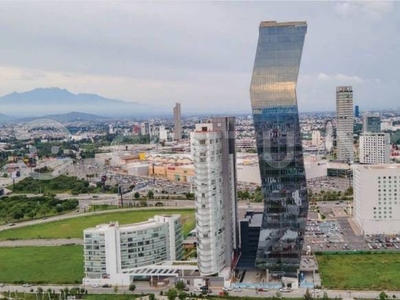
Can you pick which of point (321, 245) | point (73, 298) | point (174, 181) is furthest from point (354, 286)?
point (174, 181)

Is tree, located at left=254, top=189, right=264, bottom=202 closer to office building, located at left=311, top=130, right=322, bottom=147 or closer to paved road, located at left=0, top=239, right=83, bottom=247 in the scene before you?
paved road, located at left=0, top=239, right=83, bottom=247

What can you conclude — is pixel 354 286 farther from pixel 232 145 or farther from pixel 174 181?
pixel 174 181

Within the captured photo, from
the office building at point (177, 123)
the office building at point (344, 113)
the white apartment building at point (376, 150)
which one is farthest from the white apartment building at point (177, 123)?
the white apartment building at point (376, 150)

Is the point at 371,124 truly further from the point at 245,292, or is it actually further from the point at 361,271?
the point at 245,292

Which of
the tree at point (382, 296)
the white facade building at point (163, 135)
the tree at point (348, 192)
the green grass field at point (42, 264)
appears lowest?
the green grass field at point (42, 264)

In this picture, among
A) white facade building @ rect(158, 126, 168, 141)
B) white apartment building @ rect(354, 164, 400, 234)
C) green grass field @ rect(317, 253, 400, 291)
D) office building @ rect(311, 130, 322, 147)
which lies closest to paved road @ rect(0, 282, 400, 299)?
→ green grass field @ rect(317, 253, 400, 291)

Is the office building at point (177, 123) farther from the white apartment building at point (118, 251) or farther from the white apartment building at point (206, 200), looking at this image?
the white apartment building at point (206, 200)

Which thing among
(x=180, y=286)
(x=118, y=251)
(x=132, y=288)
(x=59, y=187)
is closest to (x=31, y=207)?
(x=59, y=187)
